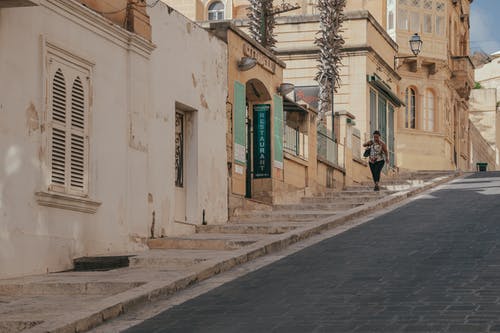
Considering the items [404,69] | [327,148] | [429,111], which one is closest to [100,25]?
[327,148]

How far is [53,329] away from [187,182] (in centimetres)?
1079

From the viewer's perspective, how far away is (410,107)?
168 feet

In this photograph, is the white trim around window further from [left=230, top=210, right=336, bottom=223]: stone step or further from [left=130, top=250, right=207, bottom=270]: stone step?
[left=230, top=210, right=336, bottom=223]: stone step

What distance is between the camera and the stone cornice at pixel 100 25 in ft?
49.6

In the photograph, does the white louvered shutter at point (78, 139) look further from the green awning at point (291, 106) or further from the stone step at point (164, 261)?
the green awning at point (291, 106)

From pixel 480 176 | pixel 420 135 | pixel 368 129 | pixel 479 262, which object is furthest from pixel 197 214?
pixel 420 135

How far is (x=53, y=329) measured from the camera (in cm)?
985

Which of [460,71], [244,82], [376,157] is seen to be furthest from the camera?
[460,71]

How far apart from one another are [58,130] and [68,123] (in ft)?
1.05

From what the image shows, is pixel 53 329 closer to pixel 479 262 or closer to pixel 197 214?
pixel 479 262

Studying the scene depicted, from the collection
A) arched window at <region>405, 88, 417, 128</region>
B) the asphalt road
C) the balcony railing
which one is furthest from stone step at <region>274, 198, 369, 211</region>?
arched window at <region>405, 88, 417, 128</region>

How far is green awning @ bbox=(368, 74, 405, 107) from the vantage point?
39094mm

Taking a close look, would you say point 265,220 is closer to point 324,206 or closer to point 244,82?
point 324,206

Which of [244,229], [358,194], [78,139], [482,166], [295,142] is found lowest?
[244,229]
